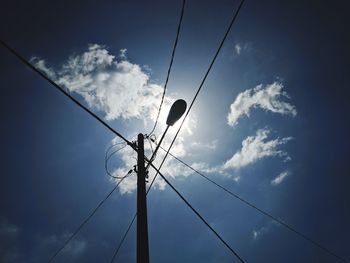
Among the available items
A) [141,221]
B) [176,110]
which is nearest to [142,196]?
[141,221]

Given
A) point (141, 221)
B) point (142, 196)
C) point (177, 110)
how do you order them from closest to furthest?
point (141, 221)
point (142, 196)
point (177, 110)

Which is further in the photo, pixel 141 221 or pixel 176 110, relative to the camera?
pixel 176 110

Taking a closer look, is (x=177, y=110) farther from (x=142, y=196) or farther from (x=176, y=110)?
(x=142, y=196)

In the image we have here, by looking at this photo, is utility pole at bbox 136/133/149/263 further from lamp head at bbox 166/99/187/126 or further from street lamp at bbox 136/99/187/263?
lamp head at bbox 166/99/187/126

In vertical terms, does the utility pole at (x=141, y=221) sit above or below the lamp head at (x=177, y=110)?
below

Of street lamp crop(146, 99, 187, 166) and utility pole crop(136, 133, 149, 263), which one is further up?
street lamp crop(146, 99, 187, 166)

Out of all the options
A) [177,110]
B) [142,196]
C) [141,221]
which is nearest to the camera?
[141,221]

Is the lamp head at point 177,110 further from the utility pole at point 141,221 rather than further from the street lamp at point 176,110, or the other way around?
the utility pole at point 141,221

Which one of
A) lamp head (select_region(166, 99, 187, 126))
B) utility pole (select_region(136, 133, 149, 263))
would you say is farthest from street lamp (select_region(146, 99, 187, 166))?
utility pole (select_region(136, 133, 149, 263))

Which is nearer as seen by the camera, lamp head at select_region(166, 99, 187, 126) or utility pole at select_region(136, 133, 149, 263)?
utility pole at select_region(136, 133, 149, 263)

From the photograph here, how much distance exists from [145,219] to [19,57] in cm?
311

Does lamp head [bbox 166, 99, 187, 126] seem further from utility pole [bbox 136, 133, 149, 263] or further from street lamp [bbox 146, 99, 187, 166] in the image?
utility pole [bbox 136, 133, 149, 263]

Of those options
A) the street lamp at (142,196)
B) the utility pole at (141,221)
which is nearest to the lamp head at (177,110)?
the street lamp at (142,196)

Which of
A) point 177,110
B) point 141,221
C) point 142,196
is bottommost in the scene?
point 141,221
